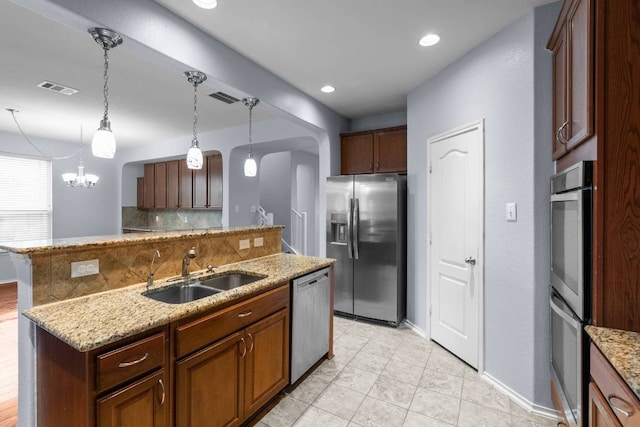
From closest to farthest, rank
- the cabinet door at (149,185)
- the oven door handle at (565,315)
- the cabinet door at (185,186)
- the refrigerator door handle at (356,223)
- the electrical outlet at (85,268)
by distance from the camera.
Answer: the oven door handle at (565,315) → the electrical outlet at (85,268) → the refrigerator door handle at (356,223) → the cabinet door at (185,186) → the cabinet door at (149,185)

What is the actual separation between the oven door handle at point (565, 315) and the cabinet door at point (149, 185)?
6838mm

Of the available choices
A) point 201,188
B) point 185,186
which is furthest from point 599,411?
point 185,186

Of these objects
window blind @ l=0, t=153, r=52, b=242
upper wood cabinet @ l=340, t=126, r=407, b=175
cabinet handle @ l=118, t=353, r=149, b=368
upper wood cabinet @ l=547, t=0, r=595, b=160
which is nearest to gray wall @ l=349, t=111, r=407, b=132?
upper wood cabinet @ l=340, t=126, r=407, b=175

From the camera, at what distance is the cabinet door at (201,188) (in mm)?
5598

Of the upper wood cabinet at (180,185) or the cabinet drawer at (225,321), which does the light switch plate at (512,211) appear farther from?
the upper wood cabinet at (180,185)

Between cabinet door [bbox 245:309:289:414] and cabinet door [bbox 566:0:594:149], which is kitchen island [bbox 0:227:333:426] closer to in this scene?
cabinet door [bbox 245:309:289:414]

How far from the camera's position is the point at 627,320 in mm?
1251

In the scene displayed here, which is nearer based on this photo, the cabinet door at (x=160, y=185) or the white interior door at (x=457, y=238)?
the white interior door at (x=457, y=238)

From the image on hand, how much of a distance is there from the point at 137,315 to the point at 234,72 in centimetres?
200

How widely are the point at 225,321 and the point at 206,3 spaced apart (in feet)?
6.39

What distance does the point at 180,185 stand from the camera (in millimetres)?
5973

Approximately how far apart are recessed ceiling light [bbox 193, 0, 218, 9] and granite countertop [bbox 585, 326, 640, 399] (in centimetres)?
263

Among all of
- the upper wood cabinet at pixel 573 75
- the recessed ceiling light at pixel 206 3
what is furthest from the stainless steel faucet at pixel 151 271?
the upper wood cabinet at pixel 573 75

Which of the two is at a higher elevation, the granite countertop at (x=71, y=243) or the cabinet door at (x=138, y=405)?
the granite countertop at (x=71, y=243)
